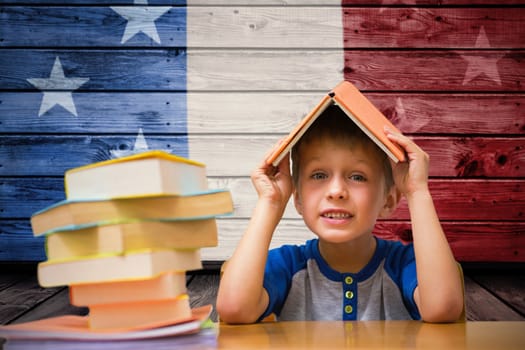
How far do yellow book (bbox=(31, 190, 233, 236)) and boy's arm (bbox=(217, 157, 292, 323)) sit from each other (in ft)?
1.26

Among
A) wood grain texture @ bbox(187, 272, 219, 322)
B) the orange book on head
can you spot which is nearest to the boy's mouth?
the orange book on head

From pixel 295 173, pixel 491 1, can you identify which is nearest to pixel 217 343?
pixel 295 173

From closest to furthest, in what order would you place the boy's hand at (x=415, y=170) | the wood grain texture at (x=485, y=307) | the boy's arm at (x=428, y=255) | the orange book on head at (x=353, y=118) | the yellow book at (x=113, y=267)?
the yellow book at (x=113, y=267)
the orange book on head at (x=353, y=118)
the boy's arm at (x=428, y=255)
the boy's hand at (x=415, y=170)
the wood grain texture at (x=485, y=307)

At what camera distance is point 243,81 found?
308cm

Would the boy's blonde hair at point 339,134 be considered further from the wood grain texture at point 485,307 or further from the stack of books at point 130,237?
the wood grain texture at point 485,307

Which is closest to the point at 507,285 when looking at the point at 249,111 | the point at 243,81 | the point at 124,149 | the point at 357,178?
the point at 249,111

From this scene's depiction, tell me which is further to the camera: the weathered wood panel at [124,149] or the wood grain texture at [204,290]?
the weathered wood panel at [124,149]

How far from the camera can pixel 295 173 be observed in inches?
51.7

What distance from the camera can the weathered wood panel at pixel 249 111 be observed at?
3.06m

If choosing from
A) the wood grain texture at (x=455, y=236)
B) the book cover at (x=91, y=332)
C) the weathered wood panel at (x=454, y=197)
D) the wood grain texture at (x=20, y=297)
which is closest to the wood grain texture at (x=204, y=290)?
the wood grain texture at (x=455, y=236)

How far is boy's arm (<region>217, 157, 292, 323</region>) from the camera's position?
1.06 metres

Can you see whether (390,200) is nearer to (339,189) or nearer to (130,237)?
(339,189)

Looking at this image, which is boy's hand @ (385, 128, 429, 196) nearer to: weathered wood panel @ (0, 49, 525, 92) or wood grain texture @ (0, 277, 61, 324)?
wood grain texture @ (0, 277, 61, 324)

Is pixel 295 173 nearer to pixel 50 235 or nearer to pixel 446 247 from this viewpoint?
pixel 446 247
